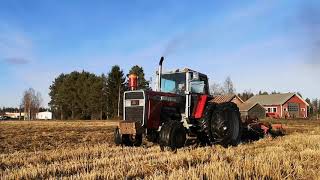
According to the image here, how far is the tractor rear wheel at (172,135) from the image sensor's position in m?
13.1

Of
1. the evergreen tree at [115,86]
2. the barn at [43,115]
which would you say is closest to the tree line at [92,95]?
the evergreen tree at [115,86]

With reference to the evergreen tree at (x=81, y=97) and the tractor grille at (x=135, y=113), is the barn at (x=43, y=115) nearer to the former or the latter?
the evergreen tree at (x=81, y=97)

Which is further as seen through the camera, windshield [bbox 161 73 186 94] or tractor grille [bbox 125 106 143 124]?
windshield [bbox 161 73 186 94]

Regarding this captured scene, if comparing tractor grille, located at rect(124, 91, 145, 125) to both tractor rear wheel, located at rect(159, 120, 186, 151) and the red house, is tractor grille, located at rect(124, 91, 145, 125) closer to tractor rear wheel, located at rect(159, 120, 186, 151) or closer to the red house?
tractor rear wheel, located at rect(159, 120, 186, 151)

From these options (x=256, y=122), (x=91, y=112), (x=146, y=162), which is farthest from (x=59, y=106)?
(x=146, y=162)

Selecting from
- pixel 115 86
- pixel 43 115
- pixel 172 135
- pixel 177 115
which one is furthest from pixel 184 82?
pixel 43 115

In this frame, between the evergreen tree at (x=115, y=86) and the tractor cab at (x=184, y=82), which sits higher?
the evergreen tree at (x=115, y=86)

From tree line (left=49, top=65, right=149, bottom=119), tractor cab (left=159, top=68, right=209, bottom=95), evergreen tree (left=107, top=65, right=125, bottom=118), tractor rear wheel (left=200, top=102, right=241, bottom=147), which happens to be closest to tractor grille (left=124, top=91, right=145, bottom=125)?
tractor cab (left=159, top=68, right=209, bottom=95)

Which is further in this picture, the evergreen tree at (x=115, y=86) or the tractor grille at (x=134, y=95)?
the evergreen tree at (x=115, y=86)

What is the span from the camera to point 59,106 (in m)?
98.3

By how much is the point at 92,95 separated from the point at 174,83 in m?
69.6

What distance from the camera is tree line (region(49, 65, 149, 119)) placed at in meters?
78.9

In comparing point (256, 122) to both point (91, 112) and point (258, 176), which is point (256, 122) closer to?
point (258, 176)

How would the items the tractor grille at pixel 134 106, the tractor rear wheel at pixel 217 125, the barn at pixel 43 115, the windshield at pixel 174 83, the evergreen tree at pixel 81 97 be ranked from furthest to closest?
the barn at pixel 43 115
the evergreen tree at pixel 81 97
the windshield at pixel 174 83
the tractor rear wheel at pixel 217 125
the tractor grille at pixel 134 106
